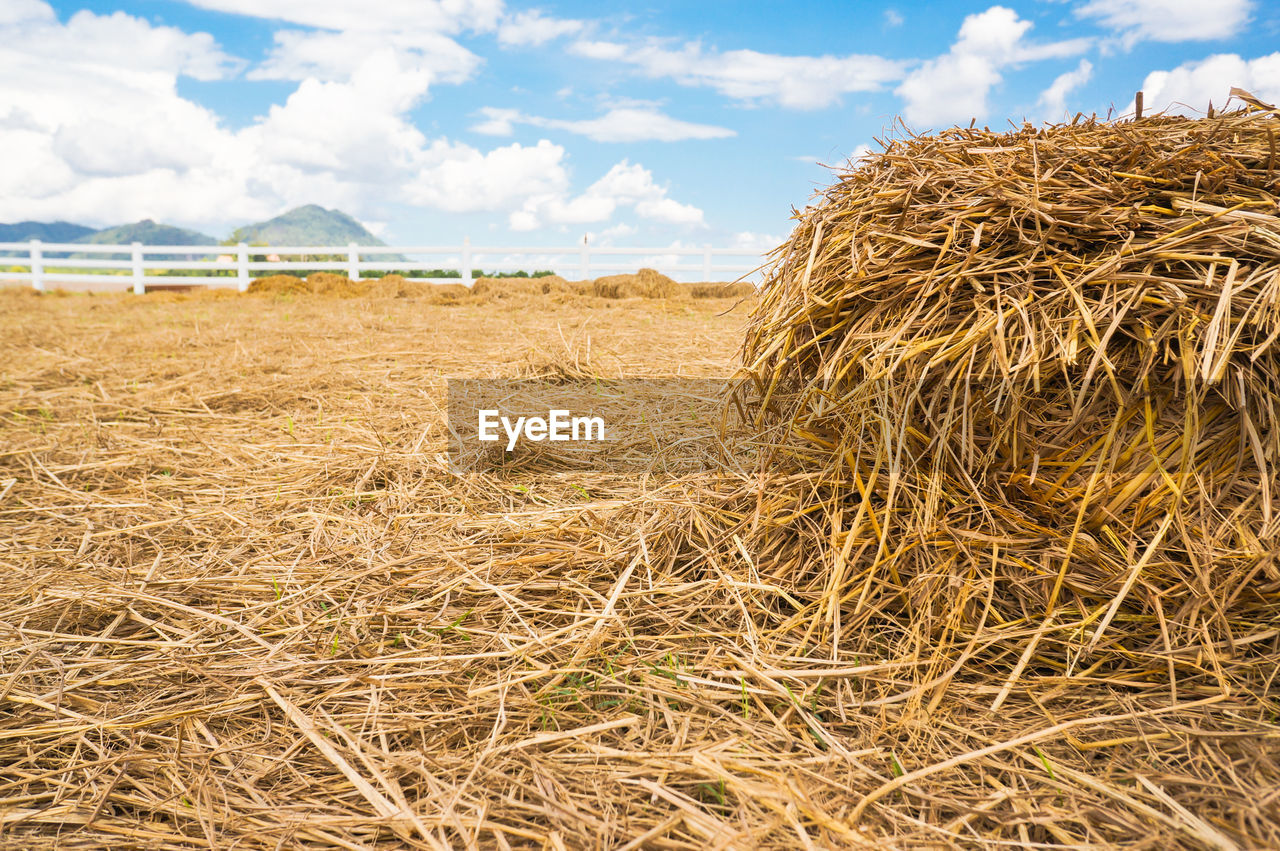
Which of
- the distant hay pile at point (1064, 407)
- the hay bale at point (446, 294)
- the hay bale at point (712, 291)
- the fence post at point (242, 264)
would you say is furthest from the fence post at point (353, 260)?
the distant hay pile at point (1064, 407)

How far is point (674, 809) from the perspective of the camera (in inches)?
55.4

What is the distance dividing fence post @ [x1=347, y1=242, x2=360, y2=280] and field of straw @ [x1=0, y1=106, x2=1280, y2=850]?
49.5 feet

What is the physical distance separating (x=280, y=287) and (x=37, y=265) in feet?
27.6

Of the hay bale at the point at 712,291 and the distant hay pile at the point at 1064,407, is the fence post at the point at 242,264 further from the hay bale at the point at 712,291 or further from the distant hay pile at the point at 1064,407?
the distant hay pile at the point at 1064,407

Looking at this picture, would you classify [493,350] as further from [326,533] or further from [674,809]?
[674,809]

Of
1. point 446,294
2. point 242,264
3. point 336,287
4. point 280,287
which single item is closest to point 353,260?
point 242,264

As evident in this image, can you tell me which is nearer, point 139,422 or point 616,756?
point 616,756

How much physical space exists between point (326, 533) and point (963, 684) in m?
2.17

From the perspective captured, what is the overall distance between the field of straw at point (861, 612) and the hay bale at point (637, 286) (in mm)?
8740

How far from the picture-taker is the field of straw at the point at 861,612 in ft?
4.66

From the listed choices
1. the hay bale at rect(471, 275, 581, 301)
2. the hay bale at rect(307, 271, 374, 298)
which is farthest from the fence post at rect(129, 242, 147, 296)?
the hay bale at rect(471, 275, 581, 301)

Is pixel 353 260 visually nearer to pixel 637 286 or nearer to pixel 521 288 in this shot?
pixel 521 288

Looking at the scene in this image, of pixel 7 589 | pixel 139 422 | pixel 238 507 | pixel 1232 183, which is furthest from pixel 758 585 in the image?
pixel 139 422

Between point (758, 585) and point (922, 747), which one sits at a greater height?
point (758, 585)
